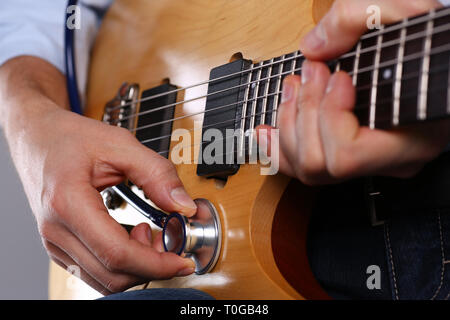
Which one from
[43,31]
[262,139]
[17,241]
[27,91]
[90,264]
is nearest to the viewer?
[262,139]

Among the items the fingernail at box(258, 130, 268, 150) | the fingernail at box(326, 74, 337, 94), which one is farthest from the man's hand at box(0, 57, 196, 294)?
the fingernail at box(326, 74, 337, 94)

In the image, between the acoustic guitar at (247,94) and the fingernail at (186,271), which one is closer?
the acoustic guitar at (247,94)

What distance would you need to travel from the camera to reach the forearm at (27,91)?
2.68 feet

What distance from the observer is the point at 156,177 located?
1.94 ft

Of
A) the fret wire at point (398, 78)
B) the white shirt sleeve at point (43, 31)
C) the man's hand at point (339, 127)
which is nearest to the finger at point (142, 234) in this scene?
the man's hand at point (339, 127)

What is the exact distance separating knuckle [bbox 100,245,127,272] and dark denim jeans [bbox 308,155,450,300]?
264 millimetres

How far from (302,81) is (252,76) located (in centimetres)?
14

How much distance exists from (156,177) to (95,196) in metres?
0.08

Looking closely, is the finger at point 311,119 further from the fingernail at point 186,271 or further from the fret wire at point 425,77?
the fingernail at point 186,271

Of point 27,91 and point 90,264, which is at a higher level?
point 27,91

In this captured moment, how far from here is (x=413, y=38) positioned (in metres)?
0.41

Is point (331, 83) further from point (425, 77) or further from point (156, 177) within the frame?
point (156, 177)

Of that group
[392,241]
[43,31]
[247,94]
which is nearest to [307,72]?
[247,94]

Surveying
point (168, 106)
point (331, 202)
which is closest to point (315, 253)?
point (331, 202)
